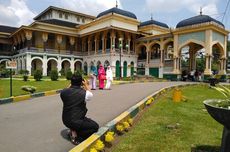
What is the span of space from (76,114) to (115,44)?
1180 inches

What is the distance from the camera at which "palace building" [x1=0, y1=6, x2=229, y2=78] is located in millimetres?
28766

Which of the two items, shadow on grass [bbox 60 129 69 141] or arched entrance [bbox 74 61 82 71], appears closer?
shadow on grass [bbox 60 129 69 141]

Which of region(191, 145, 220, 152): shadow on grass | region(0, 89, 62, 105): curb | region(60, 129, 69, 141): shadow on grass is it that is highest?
region(0, 89, 62, 105): curb

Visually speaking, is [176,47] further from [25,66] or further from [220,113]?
[220,113]

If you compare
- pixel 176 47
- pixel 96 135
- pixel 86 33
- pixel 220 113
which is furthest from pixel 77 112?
pixel 86 33

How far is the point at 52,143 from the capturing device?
14.4ft

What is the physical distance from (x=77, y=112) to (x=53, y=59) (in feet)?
106

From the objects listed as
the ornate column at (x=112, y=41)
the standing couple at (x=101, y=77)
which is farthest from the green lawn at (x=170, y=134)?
the ornate column at (x=112, y=41)

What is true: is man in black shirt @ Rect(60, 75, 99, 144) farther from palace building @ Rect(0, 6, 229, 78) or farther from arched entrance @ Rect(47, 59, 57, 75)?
arched entrance @ Rect(47, 59, 57, 75)

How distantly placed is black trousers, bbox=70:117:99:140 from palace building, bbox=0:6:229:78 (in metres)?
24.7

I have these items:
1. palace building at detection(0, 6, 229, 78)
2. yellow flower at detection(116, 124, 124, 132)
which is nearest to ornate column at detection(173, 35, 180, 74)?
palace building at detection(0, 6, 229, 78)

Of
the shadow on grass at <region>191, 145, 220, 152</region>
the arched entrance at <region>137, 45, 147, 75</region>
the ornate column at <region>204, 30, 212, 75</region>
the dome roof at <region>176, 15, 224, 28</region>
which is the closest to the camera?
the shadow on grass at <region>191, 145, 220, 152</region>

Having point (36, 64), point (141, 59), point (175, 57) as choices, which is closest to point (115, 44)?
point (141, 59)

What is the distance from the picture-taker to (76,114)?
436 cm
